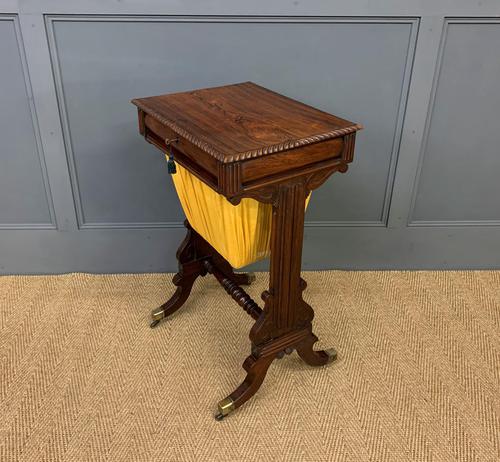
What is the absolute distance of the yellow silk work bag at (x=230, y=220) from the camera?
1515 mm

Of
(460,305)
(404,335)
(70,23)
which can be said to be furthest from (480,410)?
(70,23)

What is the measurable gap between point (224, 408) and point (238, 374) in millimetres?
202

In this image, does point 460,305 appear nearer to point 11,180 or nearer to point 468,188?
point 468,188

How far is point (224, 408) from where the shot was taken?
1676 millimetres

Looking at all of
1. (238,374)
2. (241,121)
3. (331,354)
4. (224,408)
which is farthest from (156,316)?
(241,121)

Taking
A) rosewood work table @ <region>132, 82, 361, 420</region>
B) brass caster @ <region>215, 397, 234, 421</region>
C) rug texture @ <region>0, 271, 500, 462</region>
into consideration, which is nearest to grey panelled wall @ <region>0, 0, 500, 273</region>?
rug texture @ <region>0, 271, 500, 462</region>

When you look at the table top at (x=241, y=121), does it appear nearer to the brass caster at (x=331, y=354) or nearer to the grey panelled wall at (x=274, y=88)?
the grey panelled wall at (x=274, y=88)

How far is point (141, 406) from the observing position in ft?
5.70

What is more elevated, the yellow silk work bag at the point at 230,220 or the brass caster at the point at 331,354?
the yellow silk work bag at the point at 230,220

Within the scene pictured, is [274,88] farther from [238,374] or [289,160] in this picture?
[238,374]

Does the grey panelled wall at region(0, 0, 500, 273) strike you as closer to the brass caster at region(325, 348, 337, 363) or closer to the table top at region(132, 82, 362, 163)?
the table top at region(132, 82, 362, 163)

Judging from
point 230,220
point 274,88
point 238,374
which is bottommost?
point 238,374

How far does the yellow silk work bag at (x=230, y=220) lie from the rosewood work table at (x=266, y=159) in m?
0.09

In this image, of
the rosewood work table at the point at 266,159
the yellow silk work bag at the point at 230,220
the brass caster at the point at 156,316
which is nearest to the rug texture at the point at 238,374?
the brass caster at the point at 156,316
